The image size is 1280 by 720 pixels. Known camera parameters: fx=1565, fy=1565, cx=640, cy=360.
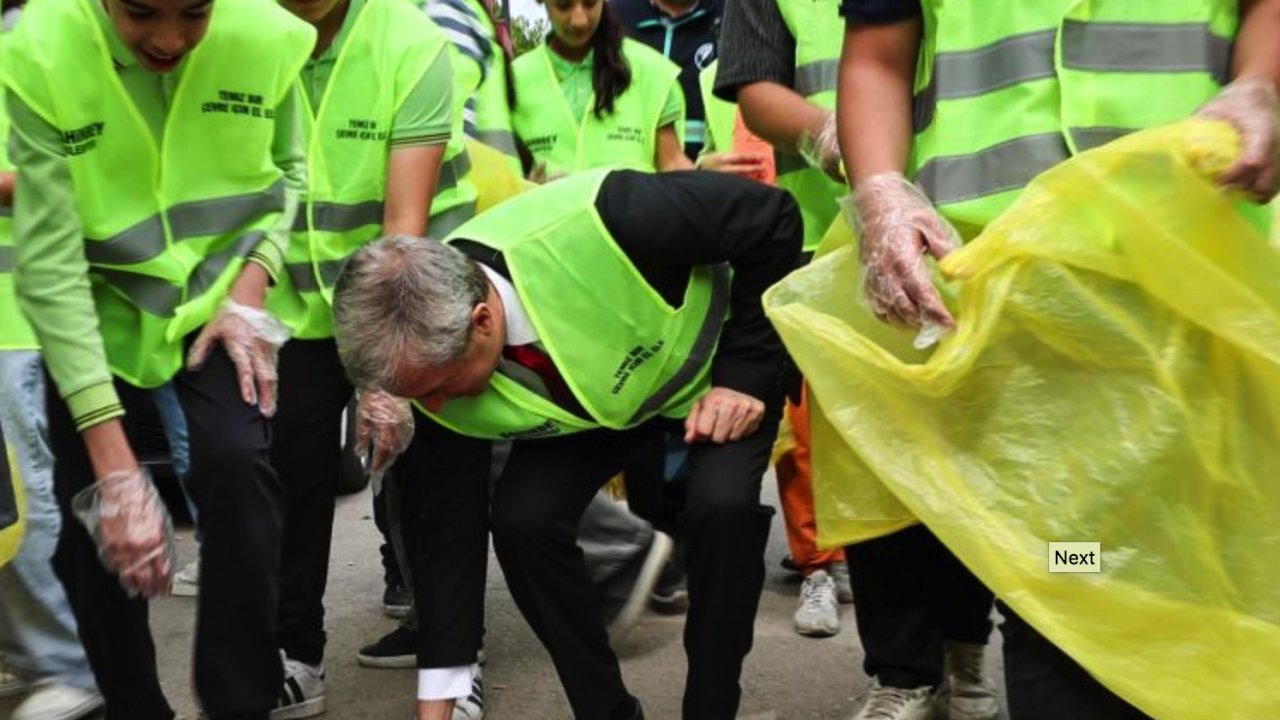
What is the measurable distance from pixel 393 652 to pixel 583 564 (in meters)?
1.01

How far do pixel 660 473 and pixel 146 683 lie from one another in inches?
46.1

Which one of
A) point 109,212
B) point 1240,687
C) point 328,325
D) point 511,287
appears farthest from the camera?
point 328,325

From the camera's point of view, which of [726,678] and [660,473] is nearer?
[726,678]

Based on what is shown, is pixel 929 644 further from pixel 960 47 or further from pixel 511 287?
pixel 960 47

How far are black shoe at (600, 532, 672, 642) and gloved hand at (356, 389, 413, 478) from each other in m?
0.66

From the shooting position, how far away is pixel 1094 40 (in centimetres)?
212

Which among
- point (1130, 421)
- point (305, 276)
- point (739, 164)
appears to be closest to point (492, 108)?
point (739, 164)

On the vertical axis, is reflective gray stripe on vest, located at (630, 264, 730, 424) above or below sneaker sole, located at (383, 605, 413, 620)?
above

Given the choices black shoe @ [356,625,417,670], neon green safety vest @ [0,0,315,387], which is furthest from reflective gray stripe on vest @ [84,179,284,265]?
black shoe @ [356,625,417,670]

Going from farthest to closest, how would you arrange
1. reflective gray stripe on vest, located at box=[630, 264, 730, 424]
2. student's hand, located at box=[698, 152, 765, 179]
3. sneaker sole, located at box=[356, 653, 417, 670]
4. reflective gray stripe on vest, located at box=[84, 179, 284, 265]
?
student's hand, located at box=[698, 152, 765, 179], sneaker sole, located at box=[356, 653, 417, 670], reflective gray stripe on vest, located at box=[630, 264, 730, 424], reflective gray stripe on vest, located at box=[84, 179, 284, 265]

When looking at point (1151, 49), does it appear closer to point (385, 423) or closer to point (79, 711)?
point (385, 423)

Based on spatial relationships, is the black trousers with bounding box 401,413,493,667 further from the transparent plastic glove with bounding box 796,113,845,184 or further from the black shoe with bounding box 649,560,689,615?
the black shoe with bounding box 649,560,689,615

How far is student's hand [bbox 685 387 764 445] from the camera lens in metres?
2.99

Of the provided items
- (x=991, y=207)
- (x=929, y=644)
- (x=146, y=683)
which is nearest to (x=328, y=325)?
(x=146, y=683)
